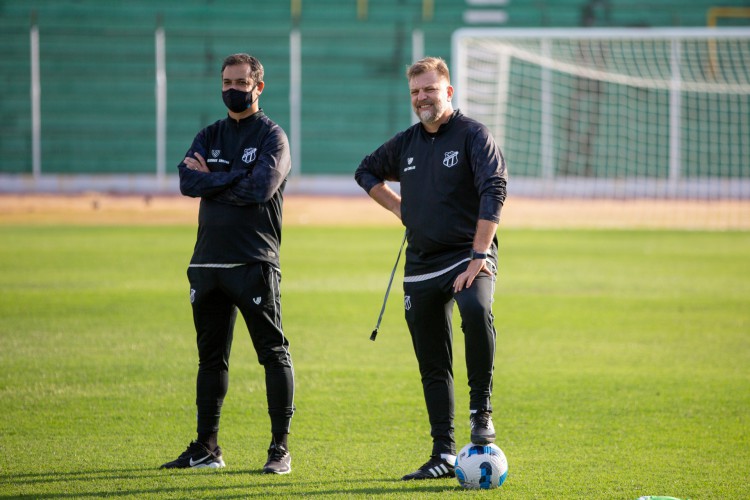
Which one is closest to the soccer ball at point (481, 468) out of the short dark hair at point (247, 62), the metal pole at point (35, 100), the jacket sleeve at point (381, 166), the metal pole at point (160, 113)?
the jacket sleeve at point (381, 166)

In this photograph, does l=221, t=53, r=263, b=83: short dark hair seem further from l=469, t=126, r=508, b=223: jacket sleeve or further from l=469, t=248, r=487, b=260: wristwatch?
l=469, t=248, r=487, b=260: wristwatch

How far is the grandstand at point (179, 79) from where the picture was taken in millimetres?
26469

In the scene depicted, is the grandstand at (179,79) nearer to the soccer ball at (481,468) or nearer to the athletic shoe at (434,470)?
the athletic shoe at (434,470)

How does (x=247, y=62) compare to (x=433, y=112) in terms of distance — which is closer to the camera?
(x=433, y=112)

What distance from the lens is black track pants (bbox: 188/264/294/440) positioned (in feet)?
16.7

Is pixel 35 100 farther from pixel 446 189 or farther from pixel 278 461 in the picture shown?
pixel 446 189

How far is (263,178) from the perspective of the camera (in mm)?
5000

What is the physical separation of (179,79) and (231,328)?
22789mm

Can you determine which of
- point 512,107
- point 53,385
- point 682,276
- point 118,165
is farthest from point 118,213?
point 53,385

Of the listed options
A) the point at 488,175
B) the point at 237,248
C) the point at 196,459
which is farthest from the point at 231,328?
the point at 488,175

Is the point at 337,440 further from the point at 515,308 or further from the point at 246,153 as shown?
the point at 515,308

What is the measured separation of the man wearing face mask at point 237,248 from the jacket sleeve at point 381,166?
454mm

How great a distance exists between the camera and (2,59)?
26938 mm

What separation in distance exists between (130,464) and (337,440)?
45.6 inches
